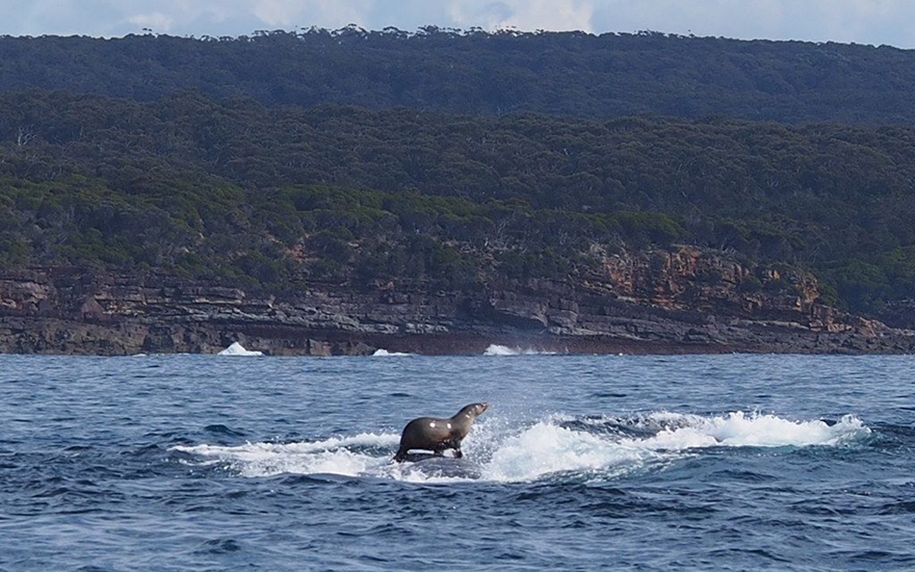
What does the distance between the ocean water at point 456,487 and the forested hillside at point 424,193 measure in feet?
180

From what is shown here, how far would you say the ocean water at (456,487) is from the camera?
710 inches

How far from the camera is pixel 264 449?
26.5 meters

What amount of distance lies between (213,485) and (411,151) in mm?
113608

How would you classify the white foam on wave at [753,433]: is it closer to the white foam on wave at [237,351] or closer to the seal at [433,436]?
the seal at [433,436]

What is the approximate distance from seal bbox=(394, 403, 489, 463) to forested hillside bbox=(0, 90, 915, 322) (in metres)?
63.8

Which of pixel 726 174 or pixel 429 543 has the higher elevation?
pixel 726 174

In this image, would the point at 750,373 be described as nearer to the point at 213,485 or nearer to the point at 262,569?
the point at 213,485

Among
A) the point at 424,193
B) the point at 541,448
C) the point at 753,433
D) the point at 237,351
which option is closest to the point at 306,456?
the point at 541,448

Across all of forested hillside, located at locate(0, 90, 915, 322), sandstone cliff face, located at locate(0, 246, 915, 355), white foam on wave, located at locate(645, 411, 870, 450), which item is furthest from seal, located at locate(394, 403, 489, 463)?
forested hillside, located at locate(0, 90, 915, 322)

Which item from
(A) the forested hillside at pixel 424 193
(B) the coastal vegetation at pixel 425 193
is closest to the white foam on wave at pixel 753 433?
(A) the forested hillside at pixel 424 193

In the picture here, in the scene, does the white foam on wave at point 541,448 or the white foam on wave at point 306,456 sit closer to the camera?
the white foam on wave at point 541,448

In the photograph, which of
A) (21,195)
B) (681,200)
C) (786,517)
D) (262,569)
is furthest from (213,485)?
(681,200)

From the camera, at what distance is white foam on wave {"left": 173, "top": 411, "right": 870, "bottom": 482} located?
23.5 m

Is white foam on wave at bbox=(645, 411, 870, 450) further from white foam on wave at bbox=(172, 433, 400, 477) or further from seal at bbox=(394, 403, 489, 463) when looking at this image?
white foam on wave at bbox=(172, 433, 400, 477)
